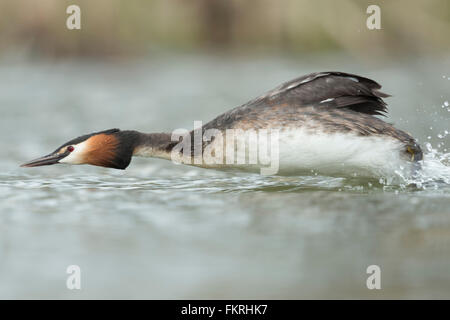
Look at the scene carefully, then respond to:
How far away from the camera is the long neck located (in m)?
5.77

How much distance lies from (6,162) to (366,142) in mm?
2958

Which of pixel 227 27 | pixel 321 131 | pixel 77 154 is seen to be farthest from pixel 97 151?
pixel 227 27

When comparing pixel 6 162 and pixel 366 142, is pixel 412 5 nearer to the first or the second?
pixel 366 142

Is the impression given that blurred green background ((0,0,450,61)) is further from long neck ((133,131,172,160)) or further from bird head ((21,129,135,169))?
bird head ((21,129,135,169))

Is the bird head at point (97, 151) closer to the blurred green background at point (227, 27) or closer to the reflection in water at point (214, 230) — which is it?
the reflection in water at point (214, 230)

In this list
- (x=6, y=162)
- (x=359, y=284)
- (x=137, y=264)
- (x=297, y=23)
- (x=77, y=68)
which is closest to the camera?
(x=359, y=284)

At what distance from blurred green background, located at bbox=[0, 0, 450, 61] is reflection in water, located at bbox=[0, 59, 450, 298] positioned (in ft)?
6.95

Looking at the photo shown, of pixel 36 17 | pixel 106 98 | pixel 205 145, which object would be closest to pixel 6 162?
pixel 205 145

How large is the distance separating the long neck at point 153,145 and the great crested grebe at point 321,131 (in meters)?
0.02

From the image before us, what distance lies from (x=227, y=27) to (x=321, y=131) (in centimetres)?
606

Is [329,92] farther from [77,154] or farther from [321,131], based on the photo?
[77,154]

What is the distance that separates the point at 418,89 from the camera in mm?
9586

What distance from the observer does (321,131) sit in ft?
17.1

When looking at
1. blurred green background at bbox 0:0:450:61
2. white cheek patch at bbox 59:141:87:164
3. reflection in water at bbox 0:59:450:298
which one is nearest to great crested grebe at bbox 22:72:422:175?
white cheek patch at bbox 59:141:87:164
